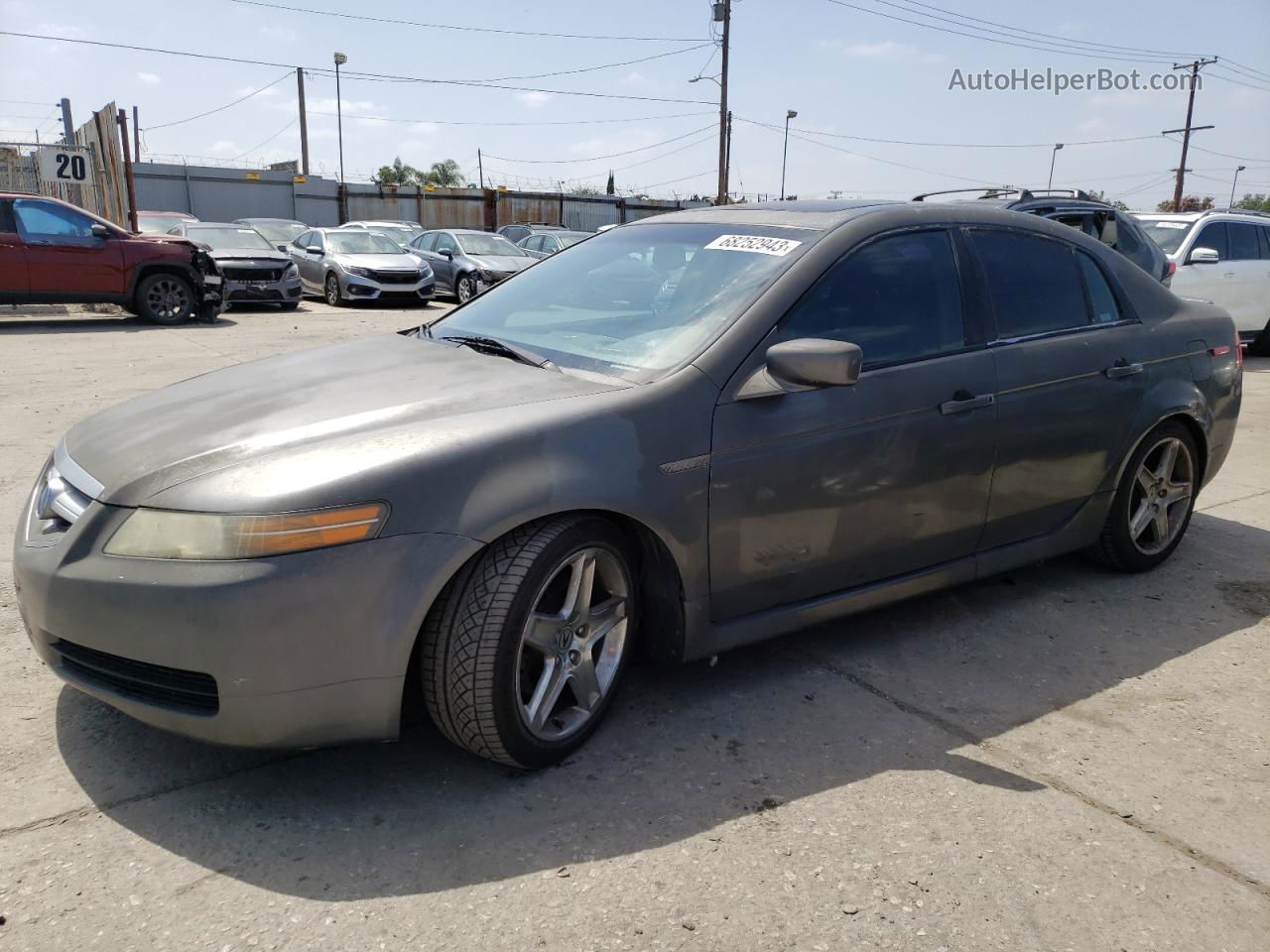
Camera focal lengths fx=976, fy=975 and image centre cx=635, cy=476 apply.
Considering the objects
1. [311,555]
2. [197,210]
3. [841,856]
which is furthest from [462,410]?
[197,210]

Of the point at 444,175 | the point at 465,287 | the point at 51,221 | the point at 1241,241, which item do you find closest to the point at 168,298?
the point at 51,221

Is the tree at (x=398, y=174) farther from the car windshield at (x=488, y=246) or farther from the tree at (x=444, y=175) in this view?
the car windshield at (x=488, y=246)

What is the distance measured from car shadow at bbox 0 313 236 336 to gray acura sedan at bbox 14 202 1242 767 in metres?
10.6

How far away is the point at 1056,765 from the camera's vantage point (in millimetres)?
2900

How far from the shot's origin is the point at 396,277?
16.9m

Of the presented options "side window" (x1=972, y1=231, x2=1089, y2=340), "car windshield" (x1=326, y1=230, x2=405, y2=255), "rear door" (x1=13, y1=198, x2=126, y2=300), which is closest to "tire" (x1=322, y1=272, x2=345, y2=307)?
"car windshield" (x1=326, y1=230, x2=405, y2=255)

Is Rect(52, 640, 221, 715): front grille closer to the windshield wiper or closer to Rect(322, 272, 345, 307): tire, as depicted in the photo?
the windshield wiper

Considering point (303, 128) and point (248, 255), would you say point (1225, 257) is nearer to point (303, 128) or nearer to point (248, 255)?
point (248, 255)

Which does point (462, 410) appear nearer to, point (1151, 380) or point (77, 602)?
point (77, 602)

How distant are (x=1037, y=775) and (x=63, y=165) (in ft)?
60.2

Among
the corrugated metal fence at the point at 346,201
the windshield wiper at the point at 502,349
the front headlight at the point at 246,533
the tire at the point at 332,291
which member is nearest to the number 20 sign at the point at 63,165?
the tire at the point at 332,291

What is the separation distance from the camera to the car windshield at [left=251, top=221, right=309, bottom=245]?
20297 mm

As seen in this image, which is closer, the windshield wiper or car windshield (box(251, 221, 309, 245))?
the windshield wiper

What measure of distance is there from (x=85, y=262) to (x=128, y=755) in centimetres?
1206
